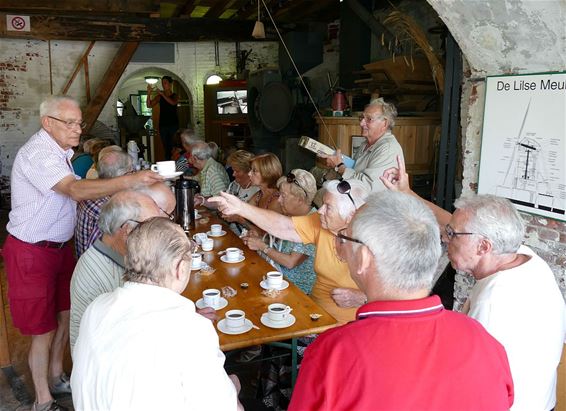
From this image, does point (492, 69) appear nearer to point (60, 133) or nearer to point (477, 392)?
point (477, 392)

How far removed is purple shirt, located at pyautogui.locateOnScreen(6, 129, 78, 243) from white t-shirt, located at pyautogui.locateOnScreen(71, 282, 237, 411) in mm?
1652

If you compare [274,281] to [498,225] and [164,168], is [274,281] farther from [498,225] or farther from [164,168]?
[498,225]

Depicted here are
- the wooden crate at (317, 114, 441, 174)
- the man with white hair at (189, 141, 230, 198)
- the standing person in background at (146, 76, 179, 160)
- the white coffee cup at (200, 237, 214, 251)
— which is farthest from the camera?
the standing person in background at (146, 76, 179, 160)

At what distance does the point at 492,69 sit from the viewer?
10.7ft

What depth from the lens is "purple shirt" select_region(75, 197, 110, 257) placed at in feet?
10.5

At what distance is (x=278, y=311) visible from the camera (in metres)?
2.43

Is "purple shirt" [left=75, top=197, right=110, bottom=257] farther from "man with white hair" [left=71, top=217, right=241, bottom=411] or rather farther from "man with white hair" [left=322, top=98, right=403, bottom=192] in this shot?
"man with white hair" [left=322, top=98, right=403, bottom=192]

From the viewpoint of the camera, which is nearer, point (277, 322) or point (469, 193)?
point (277, 322)

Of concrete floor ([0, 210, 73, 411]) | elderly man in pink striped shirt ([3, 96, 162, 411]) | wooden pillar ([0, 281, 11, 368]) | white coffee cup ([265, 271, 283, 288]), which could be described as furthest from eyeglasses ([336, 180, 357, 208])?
wooden pillar ([0, 281, 11, 368])

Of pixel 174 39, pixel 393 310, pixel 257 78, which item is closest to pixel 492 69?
pixel 393 310

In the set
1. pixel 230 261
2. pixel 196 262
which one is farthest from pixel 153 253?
pixel 230 261

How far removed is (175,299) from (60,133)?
1.97 metres

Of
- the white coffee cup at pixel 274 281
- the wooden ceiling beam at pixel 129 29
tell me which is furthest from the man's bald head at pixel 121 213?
the wooden ceiling beam at pixel 129 29

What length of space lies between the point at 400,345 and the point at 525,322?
82 cm
